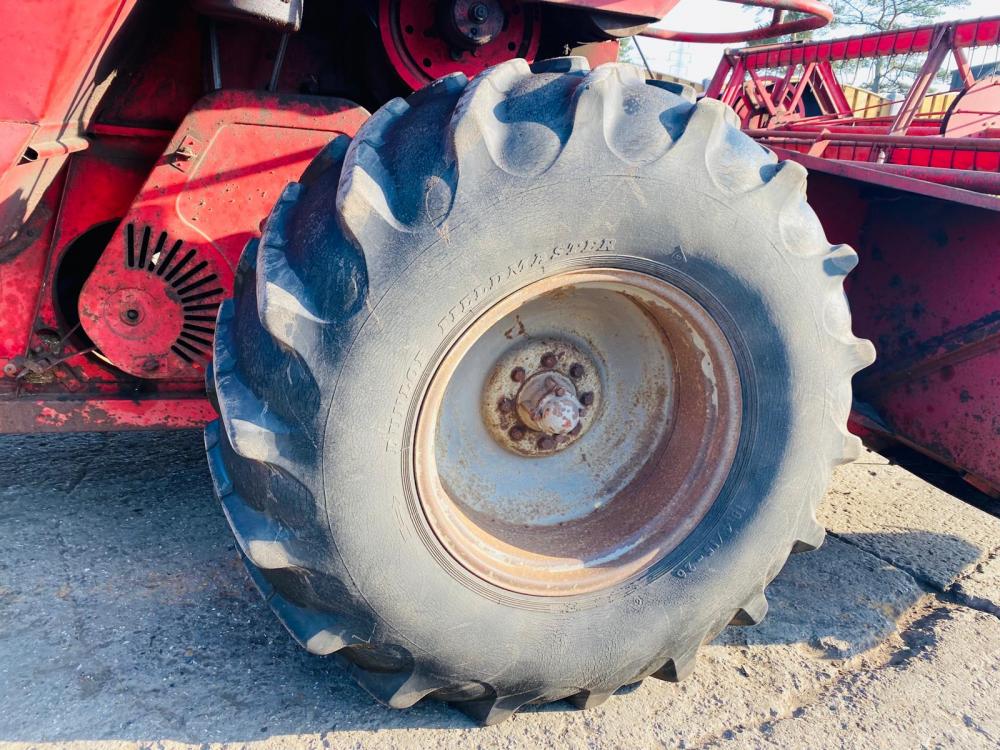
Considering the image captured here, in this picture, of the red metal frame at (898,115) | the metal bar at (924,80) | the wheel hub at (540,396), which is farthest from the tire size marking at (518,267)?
the metal bar at (924,80)

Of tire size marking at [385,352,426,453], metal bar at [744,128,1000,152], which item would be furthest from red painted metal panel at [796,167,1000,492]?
tire size marking at [385,352,426,453]

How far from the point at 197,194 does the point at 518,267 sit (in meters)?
0.93

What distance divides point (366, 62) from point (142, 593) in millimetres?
1549

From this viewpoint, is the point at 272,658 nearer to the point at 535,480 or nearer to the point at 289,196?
the point at 535,480

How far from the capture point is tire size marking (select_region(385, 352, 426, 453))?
1.46m

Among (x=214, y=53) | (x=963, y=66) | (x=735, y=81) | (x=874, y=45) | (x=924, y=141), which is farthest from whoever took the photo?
(x=735, y=81)

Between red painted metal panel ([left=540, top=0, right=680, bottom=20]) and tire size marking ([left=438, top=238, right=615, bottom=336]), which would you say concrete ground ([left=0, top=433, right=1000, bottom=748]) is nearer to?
tire size marking ([left=438, top=238, right=615, bottom=336])

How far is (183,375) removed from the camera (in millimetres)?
2082

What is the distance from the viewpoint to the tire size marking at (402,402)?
1464mm

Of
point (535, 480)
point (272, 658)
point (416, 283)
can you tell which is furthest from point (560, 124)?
point (272, 658)

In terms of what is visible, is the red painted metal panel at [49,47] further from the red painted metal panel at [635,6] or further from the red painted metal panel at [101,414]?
the red painted metal panel at [635,6]

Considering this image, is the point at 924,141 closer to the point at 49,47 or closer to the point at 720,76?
the point at 49,47

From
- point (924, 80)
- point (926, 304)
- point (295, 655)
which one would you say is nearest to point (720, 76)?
point (924, 80)

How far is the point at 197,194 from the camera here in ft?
6.41
